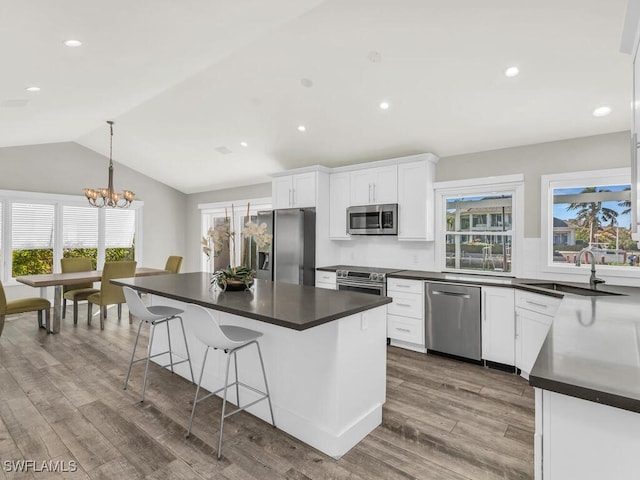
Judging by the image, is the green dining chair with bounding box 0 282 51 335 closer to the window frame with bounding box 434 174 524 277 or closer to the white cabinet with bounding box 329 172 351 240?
the white cabinet with bounding box 329 172 351 240

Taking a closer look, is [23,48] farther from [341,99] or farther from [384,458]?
[384,458]

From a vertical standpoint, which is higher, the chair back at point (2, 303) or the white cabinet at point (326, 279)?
the white cabinet at point (326, 279)

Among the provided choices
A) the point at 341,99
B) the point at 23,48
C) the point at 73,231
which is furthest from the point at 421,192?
the point at 73,231

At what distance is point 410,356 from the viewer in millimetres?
3928

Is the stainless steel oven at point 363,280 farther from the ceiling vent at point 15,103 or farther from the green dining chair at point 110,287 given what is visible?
the ceiling vent at point 15,103

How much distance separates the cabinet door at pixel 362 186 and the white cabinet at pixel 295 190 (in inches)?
22.4

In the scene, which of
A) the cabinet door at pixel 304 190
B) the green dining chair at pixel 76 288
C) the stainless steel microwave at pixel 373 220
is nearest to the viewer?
the stainless steel microwave at pixel 373 220

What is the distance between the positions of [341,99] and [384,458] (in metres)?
3.45

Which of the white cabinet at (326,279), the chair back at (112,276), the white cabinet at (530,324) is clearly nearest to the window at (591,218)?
the white cabinet at (530,324)

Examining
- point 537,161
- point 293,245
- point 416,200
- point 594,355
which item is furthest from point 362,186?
point 594,355

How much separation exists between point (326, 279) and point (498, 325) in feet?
7.31

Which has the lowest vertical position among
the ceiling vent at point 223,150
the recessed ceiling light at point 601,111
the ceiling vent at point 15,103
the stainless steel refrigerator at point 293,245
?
the stainless steel refrigerator at point 293,245

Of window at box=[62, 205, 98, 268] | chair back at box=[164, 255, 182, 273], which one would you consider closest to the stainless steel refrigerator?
chair back at box=[164, 255, 182, 273]

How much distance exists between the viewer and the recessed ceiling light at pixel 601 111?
3.19m
